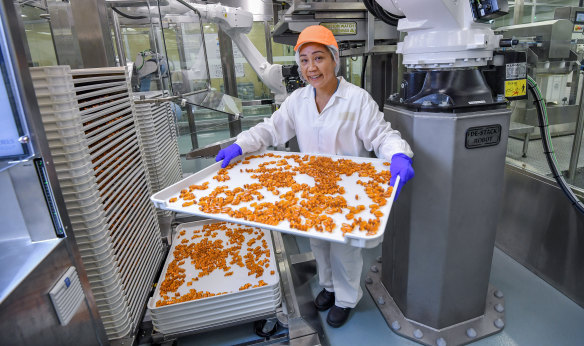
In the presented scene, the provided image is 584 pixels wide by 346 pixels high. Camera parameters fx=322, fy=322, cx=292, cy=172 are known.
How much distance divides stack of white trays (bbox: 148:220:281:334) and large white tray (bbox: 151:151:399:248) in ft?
1.78

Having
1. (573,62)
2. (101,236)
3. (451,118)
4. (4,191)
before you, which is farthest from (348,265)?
(573,62)

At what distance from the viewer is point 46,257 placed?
85 cm

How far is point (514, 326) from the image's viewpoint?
170 centimetres

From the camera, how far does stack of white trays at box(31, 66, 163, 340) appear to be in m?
1.14

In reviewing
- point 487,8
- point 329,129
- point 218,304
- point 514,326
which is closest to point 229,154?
point 329,129

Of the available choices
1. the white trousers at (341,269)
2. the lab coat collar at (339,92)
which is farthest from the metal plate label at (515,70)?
the white trousers at (341,269)

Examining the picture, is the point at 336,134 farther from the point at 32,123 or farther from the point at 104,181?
the point at 32,123

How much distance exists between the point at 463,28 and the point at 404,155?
0.55 meters

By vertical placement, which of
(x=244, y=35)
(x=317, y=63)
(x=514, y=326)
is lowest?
(x=514, y=326)

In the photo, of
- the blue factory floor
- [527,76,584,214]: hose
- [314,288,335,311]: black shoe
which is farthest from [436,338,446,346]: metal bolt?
[527,76,584,214]: hose

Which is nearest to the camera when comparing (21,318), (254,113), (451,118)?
(21,318)

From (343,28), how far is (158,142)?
153 centimetres

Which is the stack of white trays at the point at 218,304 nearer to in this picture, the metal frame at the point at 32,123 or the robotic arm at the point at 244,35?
the metal frame at the point at 32,123

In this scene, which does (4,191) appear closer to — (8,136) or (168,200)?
(8,136)
